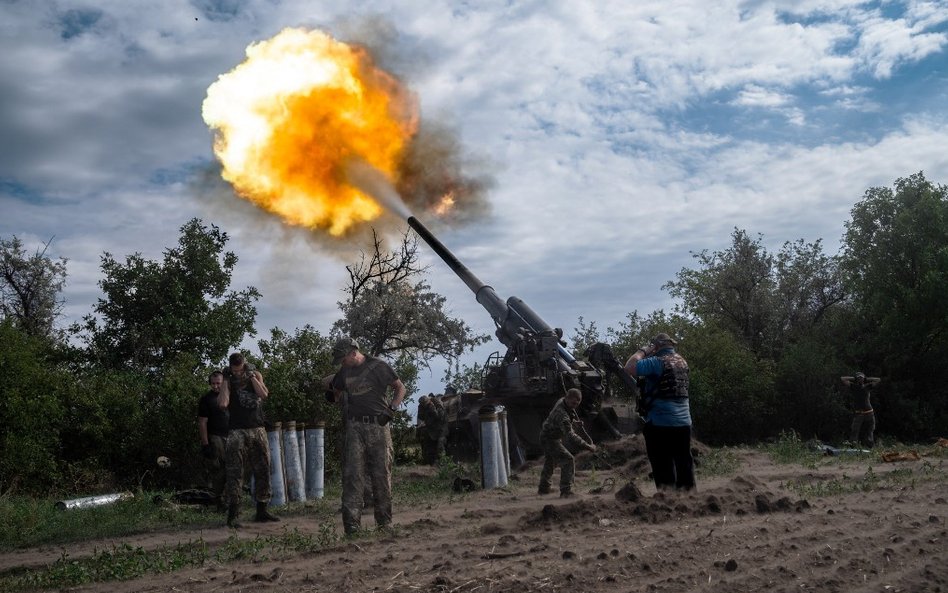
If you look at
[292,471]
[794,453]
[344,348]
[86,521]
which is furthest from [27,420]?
[794,453]

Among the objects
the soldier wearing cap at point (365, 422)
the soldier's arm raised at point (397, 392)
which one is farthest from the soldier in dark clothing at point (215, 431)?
the soldier's arm raised at point (397, 392)

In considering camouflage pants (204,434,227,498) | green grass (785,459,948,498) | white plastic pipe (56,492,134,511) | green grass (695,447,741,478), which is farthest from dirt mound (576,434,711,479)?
white plastic pipe (56,492,134,511)

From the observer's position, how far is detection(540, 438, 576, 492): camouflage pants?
12.0 metres

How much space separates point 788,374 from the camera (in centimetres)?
2484

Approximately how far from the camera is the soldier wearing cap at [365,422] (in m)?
8.94

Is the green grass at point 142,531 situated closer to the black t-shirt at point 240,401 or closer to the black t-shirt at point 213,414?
the black t-shirt at point 213,414

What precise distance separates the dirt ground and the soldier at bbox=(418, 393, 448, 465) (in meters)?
8.76

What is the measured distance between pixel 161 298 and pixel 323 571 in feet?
63.2

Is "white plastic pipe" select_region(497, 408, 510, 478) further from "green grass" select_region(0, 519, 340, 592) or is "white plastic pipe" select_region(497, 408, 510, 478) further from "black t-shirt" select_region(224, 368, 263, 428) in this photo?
"green grass" select_region(0, 519, 340, 592)

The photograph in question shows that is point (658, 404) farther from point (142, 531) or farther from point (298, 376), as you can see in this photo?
point (298, 376)

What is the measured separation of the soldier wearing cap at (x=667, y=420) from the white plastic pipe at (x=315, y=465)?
18.5 ft

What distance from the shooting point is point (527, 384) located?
17.2m

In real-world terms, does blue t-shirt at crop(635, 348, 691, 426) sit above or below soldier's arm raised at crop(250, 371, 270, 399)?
below

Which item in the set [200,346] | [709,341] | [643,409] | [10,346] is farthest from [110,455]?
[709,341]
